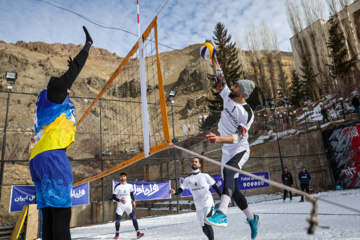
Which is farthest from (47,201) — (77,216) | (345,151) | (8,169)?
(8,169)

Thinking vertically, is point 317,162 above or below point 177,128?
below

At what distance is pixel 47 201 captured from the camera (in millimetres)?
1906

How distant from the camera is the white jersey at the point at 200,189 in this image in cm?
452

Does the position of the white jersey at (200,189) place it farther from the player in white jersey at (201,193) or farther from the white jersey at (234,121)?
the white jersey at (234,121)

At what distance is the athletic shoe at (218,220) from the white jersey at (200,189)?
1840 millimetres

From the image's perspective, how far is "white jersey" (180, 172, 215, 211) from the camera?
14.8 feet

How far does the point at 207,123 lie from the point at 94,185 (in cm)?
1595

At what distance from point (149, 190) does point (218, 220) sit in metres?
8.55

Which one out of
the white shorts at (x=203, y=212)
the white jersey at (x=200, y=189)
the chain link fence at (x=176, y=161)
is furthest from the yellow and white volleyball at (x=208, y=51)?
the chain link fence at (x=176, y=161)

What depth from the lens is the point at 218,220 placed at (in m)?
2.62

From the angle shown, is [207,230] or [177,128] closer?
[207,230]

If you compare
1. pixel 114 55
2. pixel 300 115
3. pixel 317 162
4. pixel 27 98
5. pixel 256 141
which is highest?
pixel 114 55

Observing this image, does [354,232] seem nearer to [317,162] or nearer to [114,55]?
[317,162]

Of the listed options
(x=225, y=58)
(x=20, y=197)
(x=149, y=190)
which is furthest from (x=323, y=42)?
(x=20, y=197)
